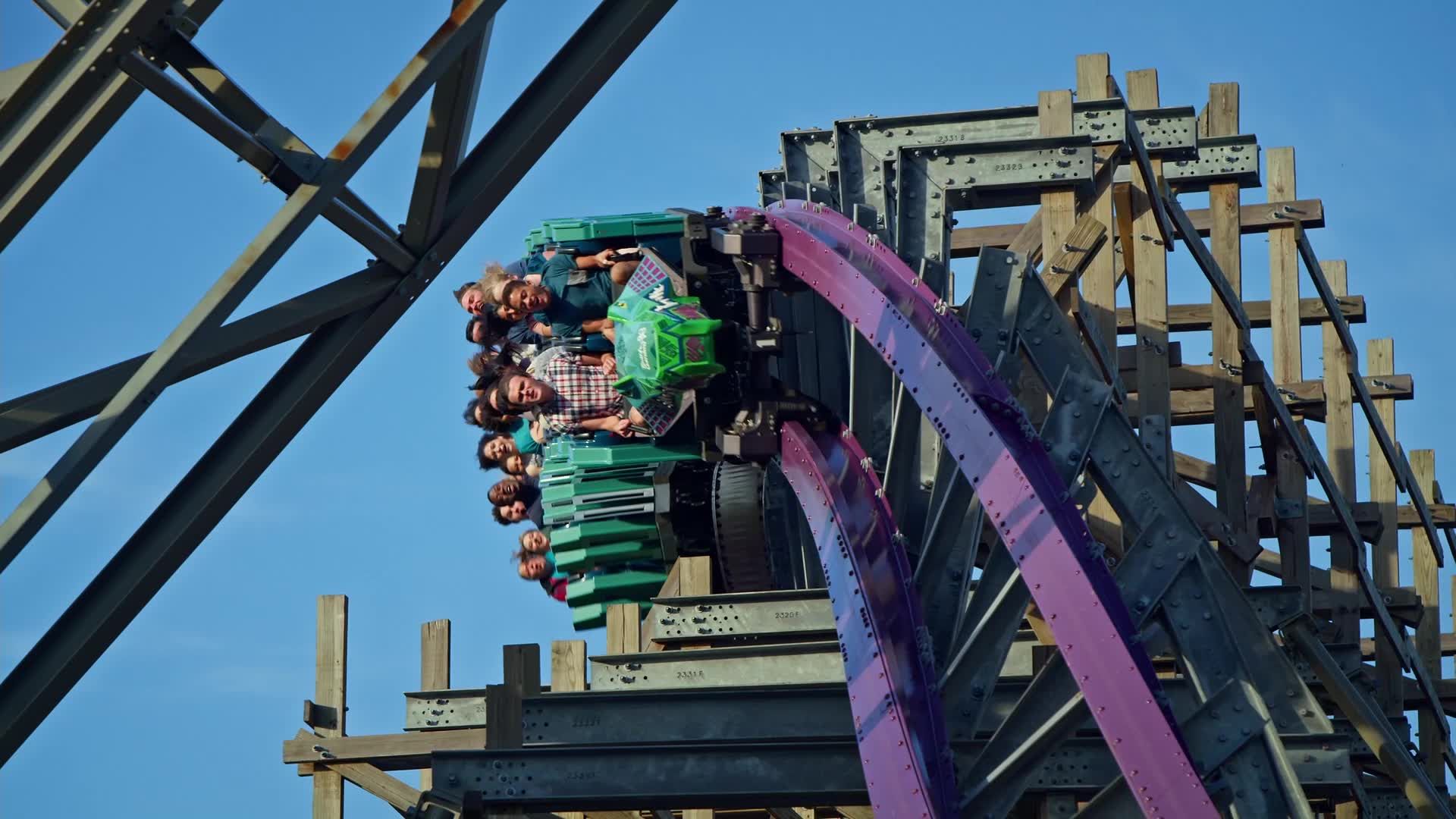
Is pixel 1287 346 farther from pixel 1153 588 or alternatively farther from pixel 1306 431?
pixel 1153 588

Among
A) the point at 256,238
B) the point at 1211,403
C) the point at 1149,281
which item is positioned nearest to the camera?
the point at 256,238

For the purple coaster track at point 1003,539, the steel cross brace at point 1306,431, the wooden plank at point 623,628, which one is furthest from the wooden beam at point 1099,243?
the wooden plank at point 623,628

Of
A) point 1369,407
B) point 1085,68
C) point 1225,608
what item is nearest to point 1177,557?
point 1225,608

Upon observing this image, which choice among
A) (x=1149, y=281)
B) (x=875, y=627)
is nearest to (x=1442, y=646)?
(x=1149, y=281)

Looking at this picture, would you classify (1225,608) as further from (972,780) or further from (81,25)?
(81,25)

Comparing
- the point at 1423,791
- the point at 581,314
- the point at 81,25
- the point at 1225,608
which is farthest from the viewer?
the point at 581,314

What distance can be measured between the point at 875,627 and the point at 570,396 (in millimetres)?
6104

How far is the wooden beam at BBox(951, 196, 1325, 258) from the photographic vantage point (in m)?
17.7

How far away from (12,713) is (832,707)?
19.6 feet

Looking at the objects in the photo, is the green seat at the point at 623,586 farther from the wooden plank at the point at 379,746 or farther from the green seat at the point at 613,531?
the wooden plank at the point at 379,746

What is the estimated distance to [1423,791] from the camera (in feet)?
45.0

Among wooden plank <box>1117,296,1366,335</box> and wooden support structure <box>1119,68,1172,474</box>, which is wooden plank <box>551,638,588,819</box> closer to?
wooden support structure <box>1119,68,1172,474</box>

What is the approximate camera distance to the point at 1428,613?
20578 millimetres

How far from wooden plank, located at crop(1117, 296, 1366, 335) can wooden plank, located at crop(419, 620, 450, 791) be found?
6.30 meters
